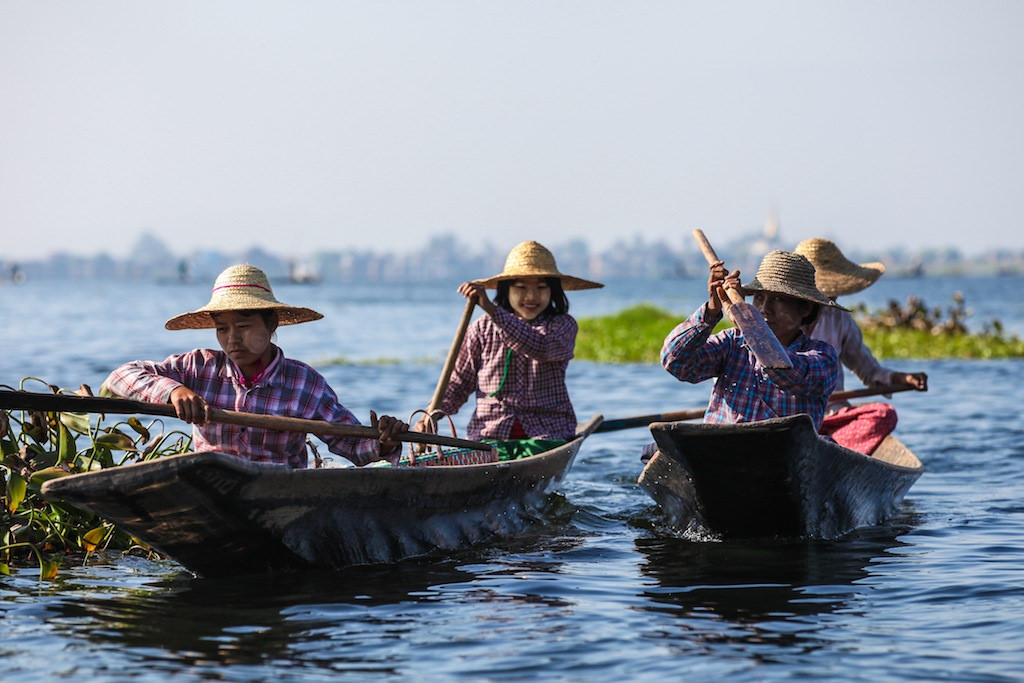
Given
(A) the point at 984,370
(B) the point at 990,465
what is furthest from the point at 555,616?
(A) the point at 984,370

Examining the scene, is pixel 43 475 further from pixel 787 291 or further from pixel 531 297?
pixel 787 291

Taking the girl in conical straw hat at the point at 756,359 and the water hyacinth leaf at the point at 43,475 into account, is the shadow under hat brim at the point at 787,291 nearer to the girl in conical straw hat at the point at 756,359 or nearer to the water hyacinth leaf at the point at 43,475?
the girl in conical straw hat at the point at 756,359

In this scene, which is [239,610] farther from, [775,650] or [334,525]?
[775,650]

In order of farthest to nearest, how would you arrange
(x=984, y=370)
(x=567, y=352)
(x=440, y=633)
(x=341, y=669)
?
(x=984, y=370) < (x=567, y=352) < (x=440, y=633) < (x=341, y=669)

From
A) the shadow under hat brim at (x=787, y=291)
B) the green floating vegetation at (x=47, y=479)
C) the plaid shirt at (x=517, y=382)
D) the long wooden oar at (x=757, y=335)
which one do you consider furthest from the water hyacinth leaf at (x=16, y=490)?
the shadow under hat brim at (x=787, y=291)

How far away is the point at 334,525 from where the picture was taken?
229 inches

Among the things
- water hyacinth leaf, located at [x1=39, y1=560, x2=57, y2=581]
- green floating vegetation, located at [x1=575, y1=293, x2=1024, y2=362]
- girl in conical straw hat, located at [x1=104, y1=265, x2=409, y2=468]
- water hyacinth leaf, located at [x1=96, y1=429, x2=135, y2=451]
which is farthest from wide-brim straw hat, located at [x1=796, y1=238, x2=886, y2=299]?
green floating vegetation, located at [x1=575, y1=293, x2=1024, y2=362]

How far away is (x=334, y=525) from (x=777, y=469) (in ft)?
6.52

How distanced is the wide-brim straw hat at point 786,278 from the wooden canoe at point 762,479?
0.71m

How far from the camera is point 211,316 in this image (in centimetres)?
588

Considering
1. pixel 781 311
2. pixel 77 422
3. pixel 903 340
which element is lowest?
pixel 77 422

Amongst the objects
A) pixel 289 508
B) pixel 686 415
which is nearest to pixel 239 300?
pixel 289 508

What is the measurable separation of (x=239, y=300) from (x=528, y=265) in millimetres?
2449

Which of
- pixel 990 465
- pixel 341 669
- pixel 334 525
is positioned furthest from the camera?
pixel 990 465
